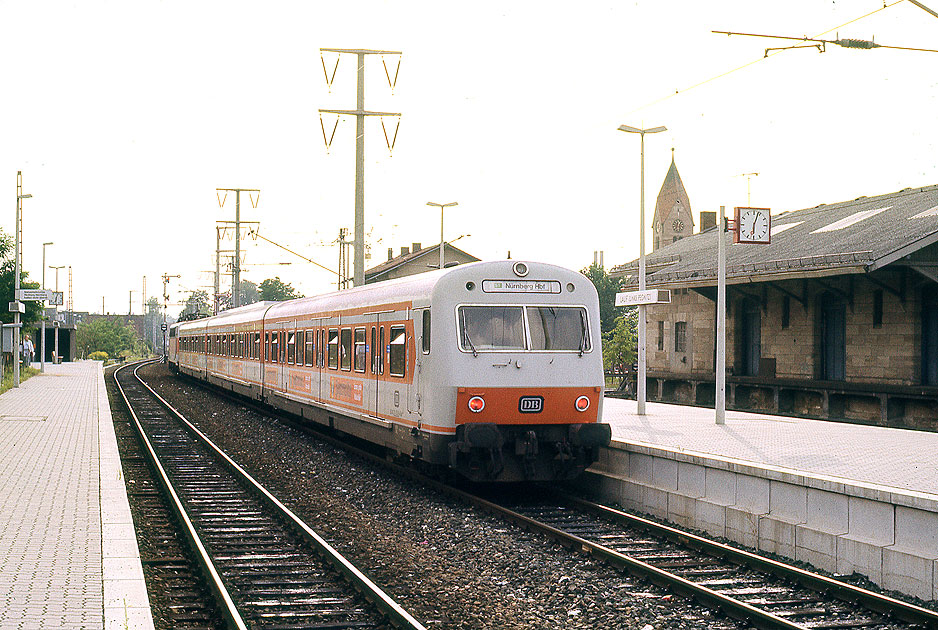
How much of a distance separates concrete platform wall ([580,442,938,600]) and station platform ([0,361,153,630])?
19.5 ft

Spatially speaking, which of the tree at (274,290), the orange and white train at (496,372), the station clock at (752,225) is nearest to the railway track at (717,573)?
the orange and white train at (496,372)

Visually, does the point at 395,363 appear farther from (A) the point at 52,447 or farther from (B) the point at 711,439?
(A) the point at 52,447

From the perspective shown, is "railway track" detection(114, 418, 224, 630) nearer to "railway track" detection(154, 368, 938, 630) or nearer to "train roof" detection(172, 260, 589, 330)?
"railway track" detection(154, 368, 938, 630)

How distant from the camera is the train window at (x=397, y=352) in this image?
1400 cm

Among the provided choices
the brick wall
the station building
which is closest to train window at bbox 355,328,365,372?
the station building

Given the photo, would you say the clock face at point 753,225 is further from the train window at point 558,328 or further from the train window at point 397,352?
the train window at point 397,352

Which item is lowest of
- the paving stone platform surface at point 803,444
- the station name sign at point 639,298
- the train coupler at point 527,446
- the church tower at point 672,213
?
the paving stone platform surface at point 803,444

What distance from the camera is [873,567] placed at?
8859 mm

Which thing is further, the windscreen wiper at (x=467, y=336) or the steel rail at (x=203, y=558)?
the windscreen wiper at (x=467, y=336)

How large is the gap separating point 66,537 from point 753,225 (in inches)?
479

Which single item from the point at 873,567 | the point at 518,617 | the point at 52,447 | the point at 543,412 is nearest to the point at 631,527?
the point at 543,412

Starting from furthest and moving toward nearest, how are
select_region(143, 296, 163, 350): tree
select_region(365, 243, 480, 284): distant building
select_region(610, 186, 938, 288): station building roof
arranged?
select_region(143, 296, 163, 350): tree
select_region(365, 243, 480, 284): distant building
select_region(610, 186, 938, 288): station building roof

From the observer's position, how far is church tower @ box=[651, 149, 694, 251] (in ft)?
264

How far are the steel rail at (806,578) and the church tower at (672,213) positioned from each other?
70.9 metres
